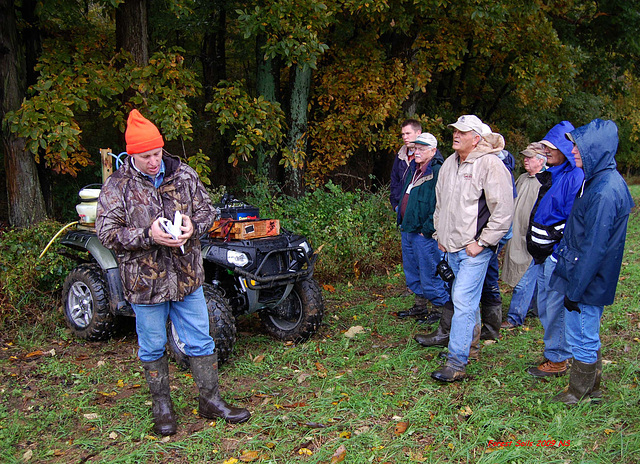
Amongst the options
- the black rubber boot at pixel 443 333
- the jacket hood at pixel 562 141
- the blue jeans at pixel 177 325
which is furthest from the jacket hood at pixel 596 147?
the blue jeans at pixel 177 325

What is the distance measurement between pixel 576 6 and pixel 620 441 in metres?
12.9

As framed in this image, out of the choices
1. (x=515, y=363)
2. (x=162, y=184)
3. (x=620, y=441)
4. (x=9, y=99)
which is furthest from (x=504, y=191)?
(x=9, y=99)

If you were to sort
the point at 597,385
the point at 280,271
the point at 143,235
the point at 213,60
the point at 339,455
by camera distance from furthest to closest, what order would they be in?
the point at 213,60 → the point at 280,271 → the point at 597,385 → the point at 143,235 → the point at 339,455

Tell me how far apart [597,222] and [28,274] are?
5.66 m

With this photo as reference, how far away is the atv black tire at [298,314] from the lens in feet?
17.4

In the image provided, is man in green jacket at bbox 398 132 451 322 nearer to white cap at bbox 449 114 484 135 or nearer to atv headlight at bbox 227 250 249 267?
white cap at bbox 449 114 484 135

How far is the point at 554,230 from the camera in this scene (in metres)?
4.30

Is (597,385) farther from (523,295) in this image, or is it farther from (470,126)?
(470,126)

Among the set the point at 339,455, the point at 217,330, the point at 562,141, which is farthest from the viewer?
the point at 217,330

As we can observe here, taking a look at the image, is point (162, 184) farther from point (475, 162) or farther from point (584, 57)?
point (584, 57)

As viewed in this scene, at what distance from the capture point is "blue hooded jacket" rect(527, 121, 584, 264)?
13.7 feet

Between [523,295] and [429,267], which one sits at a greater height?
[429,267]

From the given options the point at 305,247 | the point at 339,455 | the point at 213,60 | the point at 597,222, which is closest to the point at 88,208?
the point at 305,247

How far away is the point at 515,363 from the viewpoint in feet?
15.3
